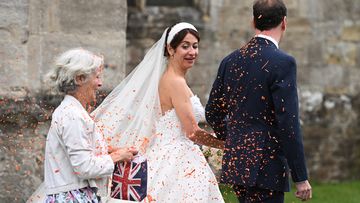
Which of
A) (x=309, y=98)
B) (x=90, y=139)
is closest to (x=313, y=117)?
(x=309, y=98)

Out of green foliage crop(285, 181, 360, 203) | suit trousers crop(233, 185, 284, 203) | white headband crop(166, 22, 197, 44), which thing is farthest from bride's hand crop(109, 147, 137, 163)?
green foliage crop(285, 181, 360, 203)

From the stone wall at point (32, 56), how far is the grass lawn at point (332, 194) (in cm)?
240

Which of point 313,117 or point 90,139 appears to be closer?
point 90,139

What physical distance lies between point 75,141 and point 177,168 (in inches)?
62.6

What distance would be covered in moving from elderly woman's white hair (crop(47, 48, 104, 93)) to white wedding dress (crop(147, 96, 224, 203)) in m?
1.44


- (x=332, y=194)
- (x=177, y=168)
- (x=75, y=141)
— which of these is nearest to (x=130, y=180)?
(x=75, y=141)

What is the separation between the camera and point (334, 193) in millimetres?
10625

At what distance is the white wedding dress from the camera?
6.32 m

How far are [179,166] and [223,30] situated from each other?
5096 mm

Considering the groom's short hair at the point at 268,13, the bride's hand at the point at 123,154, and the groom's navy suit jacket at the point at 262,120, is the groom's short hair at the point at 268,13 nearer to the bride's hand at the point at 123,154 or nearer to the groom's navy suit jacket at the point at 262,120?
the groom's navy suit jacket at the point at 262,120

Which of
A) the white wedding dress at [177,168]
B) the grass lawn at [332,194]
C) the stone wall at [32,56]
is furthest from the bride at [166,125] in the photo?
the grass lawn at [332,194]

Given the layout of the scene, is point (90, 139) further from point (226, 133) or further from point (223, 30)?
point (223, 30)

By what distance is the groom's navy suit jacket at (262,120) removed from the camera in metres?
5.17

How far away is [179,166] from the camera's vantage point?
6434 mm
